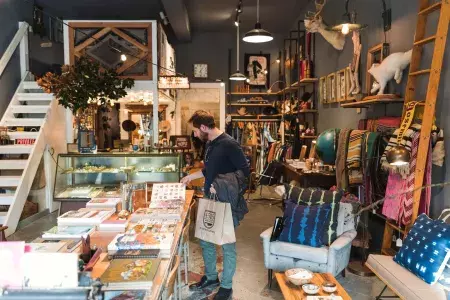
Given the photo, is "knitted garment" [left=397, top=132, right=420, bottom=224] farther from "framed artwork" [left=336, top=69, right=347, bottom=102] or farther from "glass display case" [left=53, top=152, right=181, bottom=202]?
"glass display case" [left=53, top=152, right=181, bottom=202]

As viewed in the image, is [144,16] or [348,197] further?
[144,16]

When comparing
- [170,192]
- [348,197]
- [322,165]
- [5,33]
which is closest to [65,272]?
[170,192]

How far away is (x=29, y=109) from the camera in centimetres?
666

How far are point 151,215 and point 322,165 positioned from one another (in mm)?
3511

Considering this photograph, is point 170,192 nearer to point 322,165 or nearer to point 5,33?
point 322,165

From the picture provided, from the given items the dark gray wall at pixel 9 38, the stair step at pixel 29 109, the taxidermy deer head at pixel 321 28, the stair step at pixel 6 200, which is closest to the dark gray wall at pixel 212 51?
the dark gray wall at pixel 9 38

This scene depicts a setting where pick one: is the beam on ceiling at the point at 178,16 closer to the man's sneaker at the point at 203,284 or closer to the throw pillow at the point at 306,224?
the throw pillow at the point at 306,224

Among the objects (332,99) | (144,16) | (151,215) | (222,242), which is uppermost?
(144,16)

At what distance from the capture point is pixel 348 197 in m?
4.29

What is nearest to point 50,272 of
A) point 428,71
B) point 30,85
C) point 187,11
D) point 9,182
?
point 428,71

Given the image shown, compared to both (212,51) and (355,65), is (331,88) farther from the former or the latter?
(212,51)

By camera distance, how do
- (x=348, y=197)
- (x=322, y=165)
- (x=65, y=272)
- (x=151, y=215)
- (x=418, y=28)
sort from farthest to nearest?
(x=322, y=165) < (x=348, y=197) < (x=418, y=28) < (x=151, y=215) < (x=65, y=272)

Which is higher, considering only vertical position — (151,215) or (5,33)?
(5,33)

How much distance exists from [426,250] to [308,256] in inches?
38.2
